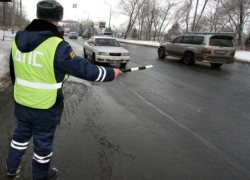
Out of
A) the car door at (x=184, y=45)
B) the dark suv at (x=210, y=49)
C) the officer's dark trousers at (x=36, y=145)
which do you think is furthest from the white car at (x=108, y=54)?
the officer's dark trousers at (x=36, y=145)

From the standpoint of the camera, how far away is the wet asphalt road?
255 cm

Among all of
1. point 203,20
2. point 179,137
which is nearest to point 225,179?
point 179,137

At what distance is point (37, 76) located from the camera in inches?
72.5

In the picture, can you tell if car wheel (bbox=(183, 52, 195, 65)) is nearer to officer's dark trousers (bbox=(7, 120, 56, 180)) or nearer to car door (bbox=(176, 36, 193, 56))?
car door (bbox=(176, 36, 193, 56))

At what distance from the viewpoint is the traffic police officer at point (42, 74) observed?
5.84 ft

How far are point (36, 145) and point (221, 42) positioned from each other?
38.7 ft

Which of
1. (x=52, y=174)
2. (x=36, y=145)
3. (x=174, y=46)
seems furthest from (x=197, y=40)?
(x=36, y=145)

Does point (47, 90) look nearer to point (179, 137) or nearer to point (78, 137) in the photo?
point (78, 137)

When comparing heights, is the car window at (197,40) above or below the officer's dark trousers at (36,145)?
above

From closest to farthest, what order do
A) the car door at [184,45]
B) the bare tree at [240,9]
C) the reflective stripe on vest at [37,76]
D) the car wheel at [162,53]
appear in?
the reflective stripe on vest at [37,76] < the car door at [184,45] < the car wheel at [162,53] < the bare tree at [240,9]

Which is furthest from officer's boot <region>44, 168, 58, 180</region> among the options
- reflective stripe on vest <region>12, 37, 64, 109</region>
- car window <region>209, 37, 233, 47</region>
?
car window <region>209, 37, 233, 47</region>

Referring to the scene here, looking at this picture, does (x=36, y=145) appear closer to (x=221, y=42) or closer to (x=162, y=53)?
(x=221, y=42)

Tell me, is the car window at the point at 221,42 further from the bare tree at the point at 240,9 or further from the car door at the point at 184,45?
the bare tree at the point at 240,9

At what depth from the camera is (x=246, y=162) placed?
112 inches
